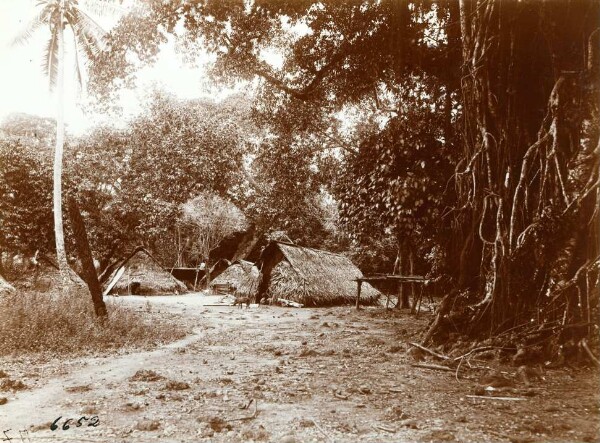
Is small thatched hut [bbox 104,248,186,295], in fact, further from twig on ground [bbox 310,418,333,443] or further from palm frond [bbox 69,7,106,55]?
twig on ground [bbox 310,418,333,443]

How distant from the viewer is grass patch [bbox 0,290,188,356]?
674 cm

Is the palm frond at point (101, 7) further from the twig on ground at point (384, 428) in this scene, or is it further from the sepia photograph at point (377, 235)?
the twig on ground at point (384, 428)

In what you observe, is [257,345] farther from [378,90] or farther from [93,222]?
[93,222]

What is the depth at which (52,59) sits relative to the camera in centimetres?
1530

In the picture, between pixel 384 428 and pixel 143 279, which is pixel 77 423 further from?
pixel 143 279

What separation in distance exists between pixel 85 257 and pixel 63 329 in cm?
146

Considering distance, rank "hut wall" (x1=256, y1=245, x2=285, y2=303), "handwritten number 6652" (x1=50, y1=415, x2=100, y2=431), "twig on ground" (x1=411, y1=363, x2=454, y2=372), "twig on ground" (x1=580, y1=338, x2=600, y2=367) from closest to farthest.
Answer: "handwritten number 6652" (x1=50, y1=415, x2=100, y2=431)
"twig on ground" (x1=580, y1=338, x2=600, y2=367)
"twig on ground" (x1=411, y1=363, x2=454, y2=372)
"hut wall" (x1=256, y1=245, x2=285, y2=303)

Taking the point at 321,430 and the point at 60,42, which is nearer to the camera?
the point at 321,430

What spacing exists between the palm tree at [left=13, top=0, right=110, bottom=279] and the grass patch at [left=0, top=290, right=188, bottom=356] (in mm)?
6121

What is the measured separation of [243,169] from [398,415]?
83.8 feet

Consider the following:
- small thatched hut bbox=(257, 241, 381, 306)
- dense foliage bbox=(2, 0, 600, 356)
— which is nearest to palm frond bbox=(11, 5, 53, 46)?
dense foliage bbox=(2, 0, 600, 356)

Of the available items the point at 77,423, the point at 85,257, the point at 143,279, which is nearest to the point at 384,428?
the point at 77,423

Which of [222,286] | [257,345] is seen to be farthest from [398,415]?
[222,286]

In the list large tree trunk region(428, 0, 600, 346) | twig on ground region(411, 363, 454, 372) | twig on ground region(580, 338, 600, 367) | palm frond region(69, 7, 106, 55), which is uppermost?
palm frond region(69, 7, 106, 55)
